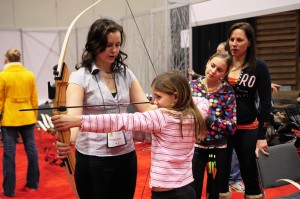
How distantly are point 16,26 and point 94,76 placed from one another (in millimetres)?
6694

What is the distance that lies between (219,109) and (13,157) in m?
2.19

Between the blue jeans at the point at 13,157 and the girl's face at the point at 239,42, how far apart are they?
7.16ft

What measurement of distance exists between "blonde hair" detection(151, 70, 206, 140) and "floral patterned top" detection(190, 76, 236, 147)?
0.54 metres

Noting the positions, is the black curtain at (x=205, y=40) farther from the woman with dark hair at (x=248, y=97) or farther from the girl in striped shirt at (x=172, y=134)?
the girl in striped shirt at (x=172, y=134)

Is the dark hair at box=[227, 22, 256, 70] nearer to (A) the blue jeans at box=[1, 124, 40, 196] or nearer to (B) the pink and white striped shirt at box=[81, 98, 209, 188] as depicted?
(B) the pink and white striped shirt at box=[81, 98, 209, 188]

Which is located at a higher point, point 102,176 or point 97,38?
point 97,38

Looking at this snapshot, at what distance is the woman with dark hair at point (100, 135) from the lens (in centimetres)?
140

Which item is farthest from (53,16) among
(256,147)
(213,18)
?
(256,147)

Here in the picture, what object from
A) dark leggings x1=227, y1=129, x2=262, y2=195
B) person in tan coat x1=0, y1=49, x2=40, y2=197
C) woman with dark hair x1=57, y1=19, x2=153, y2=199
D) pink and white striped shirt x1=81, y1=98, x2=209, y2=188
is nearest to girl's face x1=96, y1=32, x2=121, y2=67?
woman with dark hair x1=57, y1=19, x2=153, y2=199

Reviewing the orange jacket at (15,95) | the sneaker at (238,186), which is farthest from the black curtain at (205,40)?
the orange jacket at (15,95)

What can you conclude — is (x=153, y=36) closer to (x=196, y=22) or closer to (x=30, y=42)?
(x=196, y=22)

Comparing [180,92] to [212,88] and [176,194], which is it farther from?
[212,88]

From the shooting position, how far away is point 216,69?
6.07 ft

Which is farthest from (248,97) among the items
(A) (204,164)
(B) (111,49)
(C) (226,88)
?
(B) (111,49)
